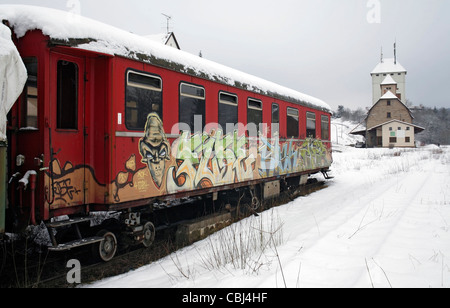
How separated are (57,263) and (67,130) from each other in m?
2.16

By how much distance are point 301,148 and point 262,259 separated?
308 inches

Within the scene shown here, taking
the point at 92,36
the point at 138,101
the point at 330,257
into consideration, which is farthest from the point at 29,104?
the point at 330,257

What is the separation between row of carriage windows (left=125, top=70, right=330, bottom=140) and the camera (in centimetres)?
552

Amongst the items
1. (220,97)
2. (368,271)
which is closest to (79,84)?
(220,97)

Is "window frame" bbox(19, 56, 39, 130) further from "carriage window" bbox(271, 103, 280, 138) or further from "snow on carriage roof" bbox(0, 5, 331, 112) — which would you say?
"carriage window" bbox(271, 103, 280, 138)

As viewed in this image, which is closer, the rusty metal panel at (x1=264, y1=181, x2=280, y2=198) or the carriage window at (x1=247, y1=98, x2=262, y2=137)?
the carriage window at (x1=247, y1=98, x2=262, y2=137)

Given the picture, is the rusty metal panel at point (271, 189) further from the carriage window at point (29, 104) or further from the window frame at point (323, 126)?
the carriage window at point (29, 104)

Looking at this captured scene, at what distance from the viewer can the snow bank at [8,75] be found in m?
4.08

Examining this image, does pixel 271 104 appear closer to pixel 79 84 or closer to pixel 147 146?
pixel 147 146

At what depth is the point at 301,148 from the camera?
39.2 ft

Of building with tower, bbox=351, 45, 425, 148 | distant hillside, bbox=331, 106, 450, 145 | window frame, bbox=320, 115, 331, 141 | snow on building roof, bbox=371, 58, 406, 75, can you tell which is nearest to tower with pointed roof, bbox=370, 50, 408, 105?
snow on building roof, bbox=371, 58, 406, 75

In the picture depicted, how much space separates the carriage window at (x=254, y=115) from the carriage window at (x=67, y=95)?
184 inches

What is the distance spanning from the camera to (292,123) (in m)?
11.1

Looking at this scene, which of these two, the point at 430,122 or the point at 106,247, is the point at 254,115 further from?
the point at 430,122
